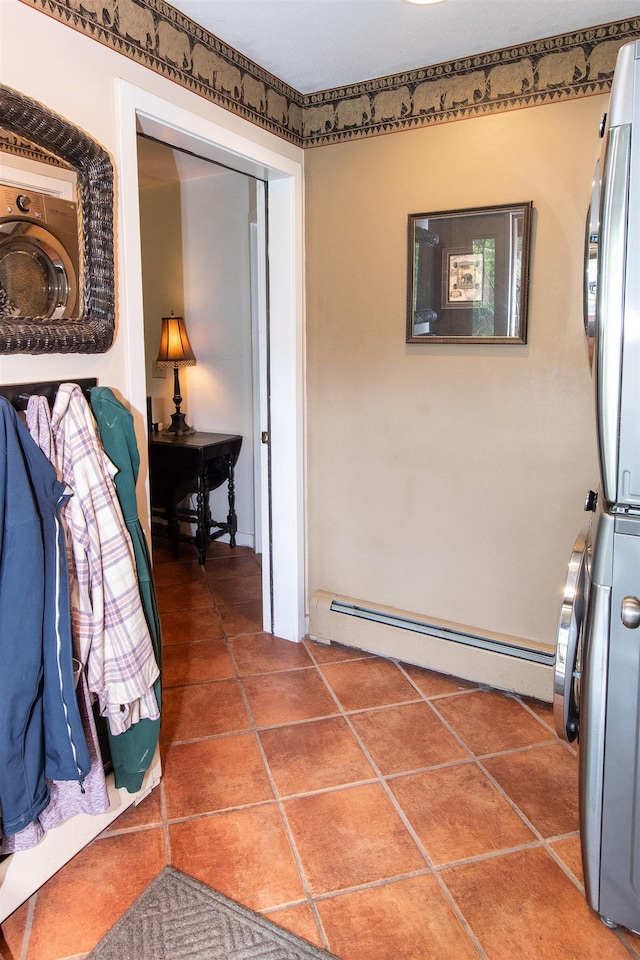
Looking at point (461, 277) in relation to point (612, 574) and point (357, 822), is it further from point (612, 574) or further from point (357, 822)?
point (357, 822)

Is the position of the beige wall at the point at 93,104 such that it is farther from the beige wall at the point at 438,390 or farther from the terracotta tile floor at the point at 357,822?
the terracotta tile floor at the point at 357,822

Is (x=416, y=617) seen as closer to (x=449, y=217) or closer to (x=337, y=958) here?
(x=337, y=958)

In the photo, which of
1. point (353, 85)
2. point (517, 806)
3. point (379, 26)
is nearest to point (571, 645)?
point (517, 806)

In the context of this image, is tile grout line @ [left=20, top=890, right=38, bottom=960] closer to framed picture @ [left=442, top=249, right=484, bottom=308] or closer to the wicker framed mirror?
the wicker framed mirror

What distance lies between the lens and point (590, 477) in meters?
2.29

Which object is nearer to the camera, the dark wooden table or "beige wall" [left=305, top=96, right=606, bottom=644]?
"beige wall" [left=305, top=96, right=606, bottom=644]

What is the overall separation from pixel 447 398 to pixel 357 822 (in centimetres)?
152

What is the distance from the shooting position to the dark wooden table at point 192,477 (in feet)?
12.7

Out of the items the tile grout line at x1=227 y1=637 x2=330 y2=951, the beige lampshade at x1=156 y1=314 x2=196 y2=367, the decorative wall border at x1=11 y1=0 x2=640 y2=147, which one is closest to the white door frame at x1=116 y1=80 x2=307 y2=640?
the decorative wall border at x1=11 y1=0 x2=640 y2=147

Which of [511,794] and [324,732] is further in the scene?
[324,732]

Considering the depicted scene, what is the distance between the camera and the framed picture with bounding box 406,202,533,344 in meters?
2.29

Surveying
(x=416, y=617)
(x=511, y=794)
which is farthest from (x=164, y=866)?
(x=416, y=617)

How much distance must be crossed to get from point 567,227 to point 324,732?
6.41 feet

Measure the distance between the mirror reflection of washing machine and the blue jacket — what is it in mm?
298
